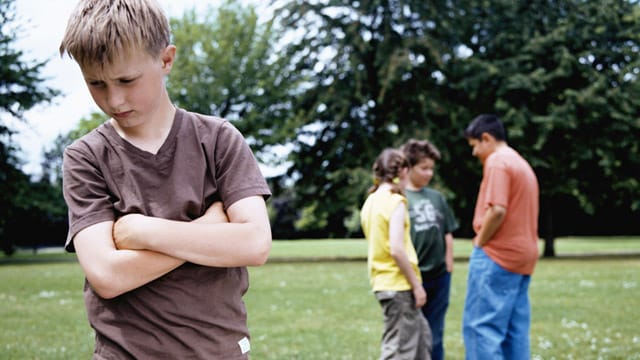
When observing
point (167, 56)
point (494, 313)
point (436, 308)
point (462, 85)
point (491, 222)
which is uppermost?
point (462, 85)

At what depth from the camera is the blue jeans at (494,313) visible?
5.39 m

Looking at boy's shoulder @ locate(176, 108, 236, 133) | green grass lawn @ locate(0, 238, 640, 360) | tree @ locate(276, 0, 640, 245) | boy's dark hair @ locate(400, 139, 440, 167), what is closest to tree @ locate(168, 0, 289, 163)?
tree @ locate(276, 0, 640, 245)

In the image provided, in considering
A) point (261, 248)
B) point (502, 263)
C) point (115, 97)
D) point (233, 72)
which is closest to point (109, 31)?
point (115, 97)

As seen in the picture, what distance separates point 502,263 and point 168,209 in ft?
12.9

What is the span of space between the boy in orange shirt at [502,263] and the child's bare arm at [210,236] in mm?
3676

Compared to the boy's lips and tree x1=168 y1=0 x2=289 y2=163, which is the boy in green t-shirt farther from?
tree x1=168 y1=0 x2=289 y2=163

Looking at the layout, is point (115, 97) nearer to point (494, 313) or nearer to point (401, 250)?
point (401, 250)

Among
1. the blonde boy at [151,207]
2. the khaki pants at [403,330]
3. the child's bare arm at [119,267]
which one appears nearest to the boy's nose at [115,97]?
the blonde boy at [151,207]

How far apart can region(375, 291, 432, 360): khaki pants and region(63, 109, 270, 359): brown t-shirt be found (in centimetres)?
360

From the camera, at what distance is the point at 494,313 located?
5.38 meters

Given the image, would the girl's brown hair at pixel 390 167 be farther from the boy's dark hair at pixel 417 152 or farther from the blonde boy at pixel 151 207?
the blonde boy at pixel 151 207

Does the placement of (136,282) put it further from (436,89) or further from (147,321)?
(436,89)

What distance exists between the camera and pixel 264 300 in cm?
1308

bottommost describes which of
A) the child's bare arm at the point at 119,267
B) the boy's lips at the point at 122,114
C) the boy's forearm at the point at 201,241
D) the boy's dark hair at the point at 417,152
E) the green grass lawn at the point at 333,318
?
the green grass lawn at the point at 333,318
